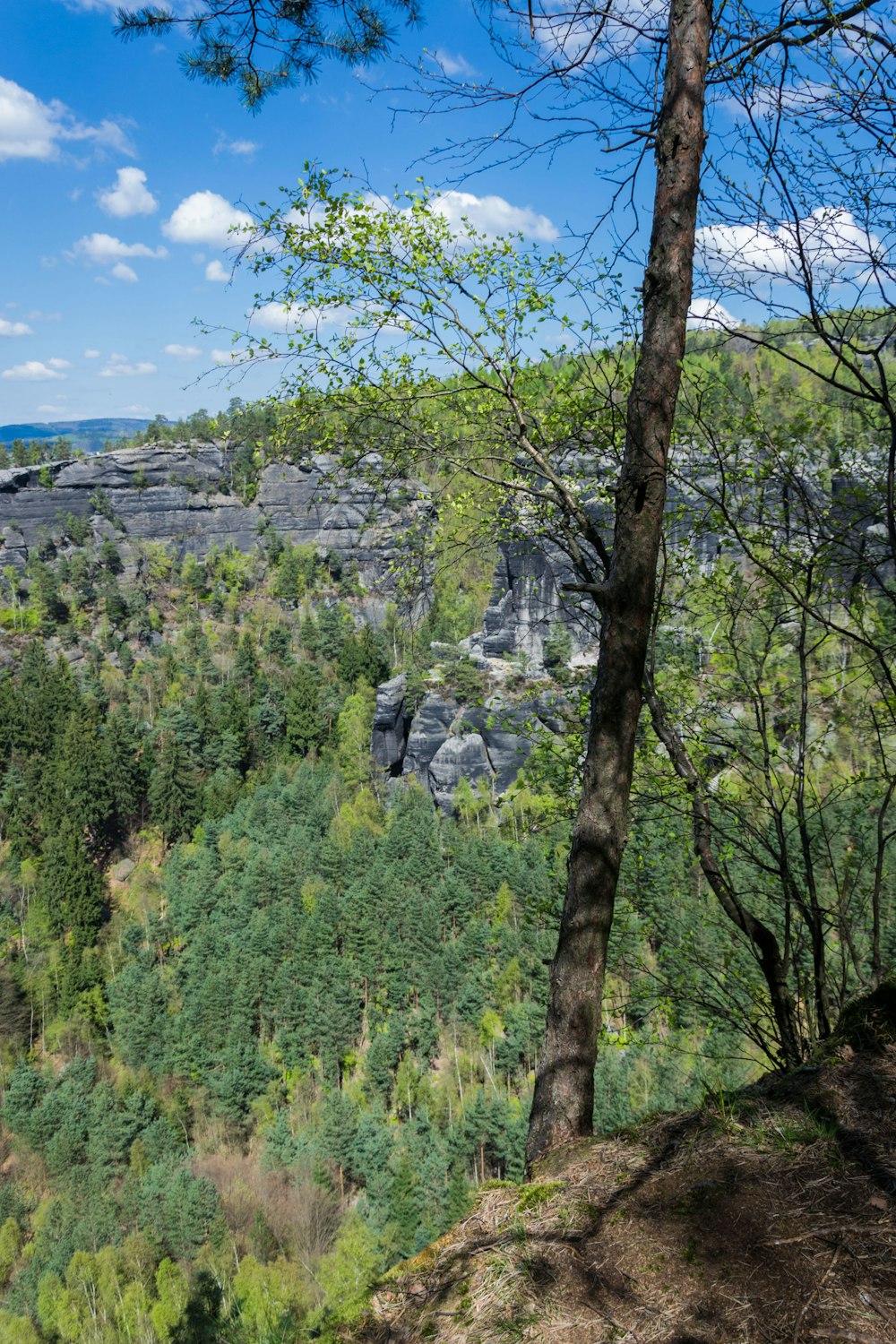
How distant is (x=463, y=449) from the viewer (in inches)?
174

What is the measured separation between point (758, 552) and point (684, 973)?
246cm

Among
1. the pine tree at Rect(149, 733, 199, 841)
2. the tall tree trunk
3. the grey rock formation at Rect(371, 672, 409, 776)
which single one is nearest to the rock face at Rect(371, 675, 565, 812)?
the grey rock formation at Rect(371, 672, 409, 776)

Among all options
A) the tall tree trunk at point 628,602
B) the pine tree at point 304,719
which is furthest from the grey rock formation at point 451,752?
the tall tree trunk at point 628,602

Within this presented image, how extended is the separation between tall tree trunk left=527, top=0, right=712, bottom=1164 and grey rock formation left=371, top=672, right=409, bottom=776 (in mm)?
40506

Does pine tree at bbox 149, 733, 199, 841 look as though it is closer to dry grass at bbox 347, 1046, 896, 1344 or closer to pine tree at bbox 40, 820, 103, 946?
pine tree at bbox 40, 820, 103, 946

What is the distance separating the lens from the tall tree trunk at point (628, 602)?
9.60 ft

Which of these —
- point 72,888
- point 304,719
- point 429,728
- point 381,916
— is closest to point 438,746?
point 429,728

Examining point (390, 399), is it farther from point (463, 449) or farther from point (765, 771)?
point (765, 771)

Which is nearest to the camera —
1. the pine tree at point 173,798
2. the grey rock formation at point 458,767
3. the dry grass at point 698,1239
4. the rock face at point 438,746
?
the dry grass at point 698,1239

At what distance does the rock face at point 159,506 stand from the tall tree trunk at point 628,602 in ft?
217

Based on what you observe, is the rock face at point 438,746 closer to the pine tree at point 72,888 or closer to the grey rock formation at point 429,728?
the grey rock formation at point 429,728

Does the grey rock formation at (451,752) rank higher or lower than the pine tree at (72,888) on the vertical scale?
higher

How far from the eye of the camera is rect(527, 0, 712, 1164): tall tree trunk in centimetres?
293

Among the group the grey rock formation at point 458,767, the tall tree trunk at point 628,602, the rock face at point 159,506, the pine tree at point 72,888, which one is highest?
the rock face at point 159,506
